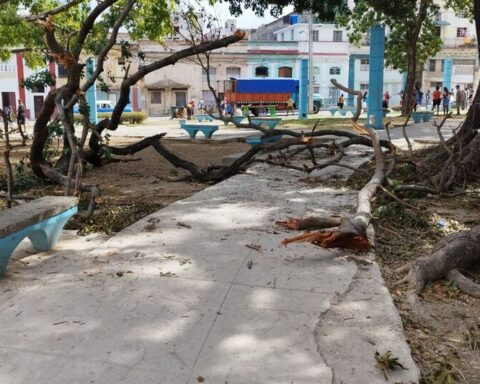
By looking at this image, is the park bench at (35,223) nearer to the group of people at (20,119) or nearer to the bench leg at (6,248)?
the bench leg at (6,248)

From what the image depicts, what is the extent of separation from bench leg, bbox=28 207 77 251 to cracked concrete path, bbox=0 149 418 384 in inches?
5.5

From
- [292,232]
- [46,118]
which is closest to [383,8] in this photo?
[46,118]

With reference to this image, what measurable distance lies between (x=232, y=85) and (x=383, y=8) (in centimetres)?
2423

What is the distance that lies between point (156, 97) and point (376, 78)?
30.1 meters

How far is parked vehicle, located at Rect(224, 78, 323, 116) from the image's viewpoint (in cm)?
3731

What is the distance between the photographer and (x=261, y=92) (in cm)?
3791

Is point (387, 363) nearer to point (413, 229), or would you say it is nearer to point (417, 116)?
point (413, 229)

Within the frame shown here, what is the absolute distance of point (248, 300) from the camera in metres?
3.57

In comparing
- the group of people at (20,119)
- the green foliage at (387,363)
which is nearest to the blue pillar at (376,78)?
the group of people at (20,119)

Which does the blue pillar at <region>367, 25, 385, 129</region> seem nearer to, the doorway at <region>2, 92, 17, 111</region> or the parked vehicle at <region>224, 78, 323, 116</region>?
the parked vehicle at <region>224, 78, 323, 116</region>

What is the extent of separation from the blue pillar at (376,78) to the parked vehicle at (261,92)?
17962 mm

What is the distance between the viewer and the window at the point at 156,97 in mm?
46469

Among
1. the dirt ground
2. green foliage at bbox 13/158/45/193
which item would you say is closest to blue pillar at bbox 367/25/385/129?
the dirt ground

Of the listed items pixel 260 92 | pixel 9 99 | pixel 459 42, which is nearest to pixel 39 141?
pixel 260 92
